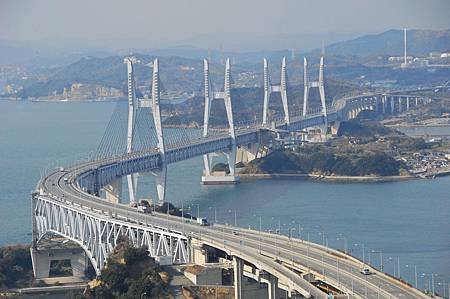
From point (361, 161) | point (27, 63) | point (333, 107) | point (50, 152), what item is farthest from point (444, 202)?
point (27, 63)

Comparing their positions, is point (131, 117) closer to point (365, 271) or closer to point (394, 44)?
point (365, 271)

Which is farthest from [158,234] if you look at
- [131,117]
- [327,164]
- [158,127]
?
[327,164]

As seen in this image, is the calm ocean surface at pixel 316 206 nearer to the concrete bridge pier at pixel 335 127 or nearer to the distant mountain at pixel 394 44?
the concrete bridge pier at pixel 335 127

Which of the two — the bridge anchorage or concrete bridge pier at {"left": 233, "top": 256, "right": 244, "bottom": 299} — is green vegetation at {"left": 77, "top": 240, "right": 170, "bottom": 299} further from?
concrete bridge pier at {"left": 233, "top": 256, "right": 244, "bottom": 299}

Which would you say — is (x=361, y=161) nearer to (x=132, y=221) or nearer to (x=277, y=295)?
(x=132, y=221)

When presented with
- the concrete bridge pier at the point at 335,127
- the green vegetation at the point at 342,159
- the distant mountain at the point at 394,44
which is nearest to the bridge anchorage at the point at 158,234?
the green vegetation at the point at 342,159

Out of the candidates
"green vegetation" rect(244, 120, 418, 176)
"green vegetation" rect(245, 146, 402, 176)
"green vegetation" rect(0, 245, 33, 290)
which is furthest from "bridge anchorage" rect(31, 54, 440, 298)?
"green vegetation" rect(244, 120, 418, 176)
